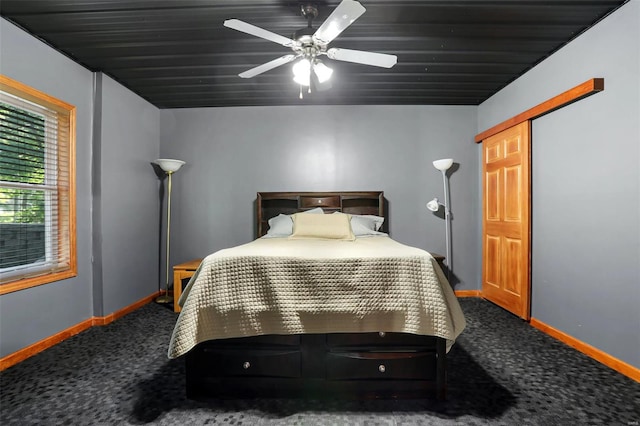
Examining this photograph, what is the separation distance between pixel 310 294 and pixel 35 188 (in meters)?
2.48

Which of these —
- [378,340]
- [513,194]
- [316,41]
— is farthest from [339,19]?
[513,194]

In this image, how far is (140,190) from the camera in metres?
3.68

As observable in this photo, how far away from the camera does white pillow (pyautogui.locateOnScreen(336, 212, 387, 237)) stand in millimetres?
3297

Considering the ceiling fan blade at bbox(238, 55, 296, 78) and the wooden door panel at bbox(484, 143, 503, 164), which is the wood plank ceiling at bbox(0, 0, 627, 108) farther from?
the wooden door panel at bbox(484, 143, 503, 164)

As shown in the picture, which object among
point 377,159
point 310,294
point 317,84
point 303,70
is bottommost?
point 310,294

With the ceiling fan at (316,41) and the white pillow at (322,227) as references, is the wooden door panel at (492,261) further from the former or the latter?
the ceiling fan at (316,41)

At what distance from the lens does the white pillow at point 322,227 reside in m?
2.96

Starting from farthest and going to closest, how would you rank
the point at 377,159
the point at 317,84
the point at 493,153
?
the point at 377,159 < the point at 493,153 < the point at 317,84

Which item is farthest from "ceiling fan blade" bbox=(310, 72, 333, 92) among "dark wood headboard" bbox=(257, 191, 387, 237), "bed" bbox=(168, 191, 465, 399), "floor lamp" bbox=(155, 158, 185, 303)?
"floor lamp" bbox=(155, 158, 185, 303)

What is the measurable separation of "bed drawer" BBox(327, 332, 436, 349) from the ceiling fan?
1802 mm

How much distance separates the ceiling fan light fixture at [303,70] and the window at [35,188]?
2.08 m

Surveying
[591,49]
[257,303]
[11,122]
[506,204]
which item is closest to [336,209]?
[506,204]

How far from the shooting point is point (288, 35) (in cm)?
245

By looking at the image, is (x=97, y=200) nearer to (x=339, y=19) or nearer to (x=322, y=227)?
(x=322, y=227)
